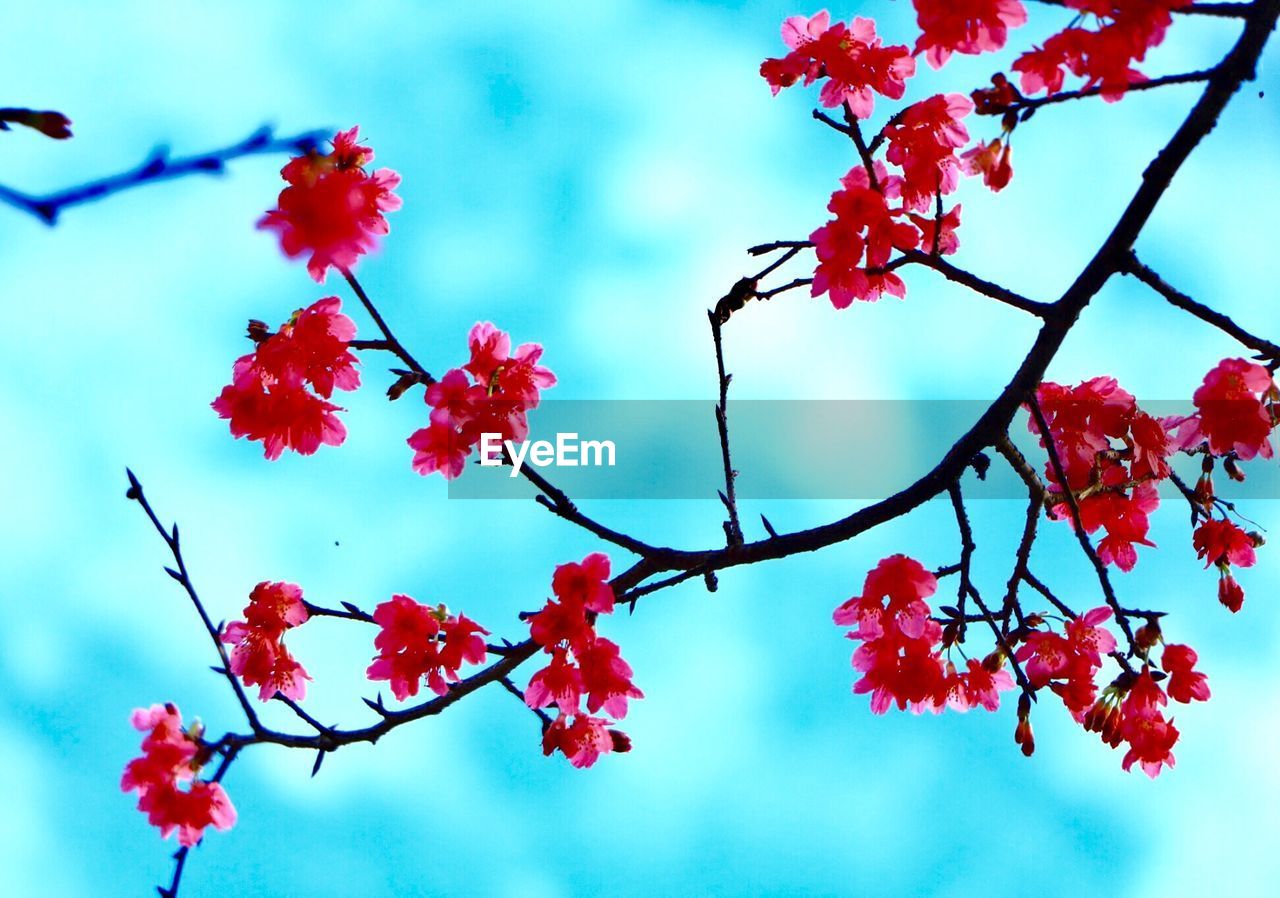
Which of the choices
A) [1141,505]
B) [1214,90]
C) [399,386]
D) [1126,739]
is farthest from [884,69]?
[1126,739]

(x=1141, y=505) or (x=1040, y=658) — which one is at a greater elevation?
(x=1141, y=505)

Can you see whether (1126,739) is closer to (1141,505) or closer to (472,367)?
(1141,505)

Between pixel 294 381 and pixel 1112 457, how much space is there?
2.87m

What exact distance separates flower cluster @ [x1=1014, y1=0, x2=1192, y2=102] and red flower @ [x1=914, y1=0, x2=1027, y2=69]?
0.25 meters

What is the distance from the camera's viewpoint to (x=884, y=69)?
13.5 ft

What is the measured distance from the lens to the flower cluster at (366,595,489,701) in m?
3.60

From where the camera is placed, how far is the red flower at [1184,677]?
11.9ft

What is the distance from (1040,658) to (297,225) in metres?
2.68

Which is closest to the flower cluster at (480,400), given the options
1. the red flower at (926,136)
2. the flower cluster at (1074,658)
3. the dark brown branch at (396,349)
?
the dark brown branch at (396,349)

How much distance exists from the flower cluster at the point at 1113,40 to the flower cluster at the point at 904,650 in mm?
1521

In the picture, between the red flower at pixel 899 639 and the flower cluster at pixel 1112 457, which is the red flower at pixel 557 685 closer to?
the red flower at pixel 899 639

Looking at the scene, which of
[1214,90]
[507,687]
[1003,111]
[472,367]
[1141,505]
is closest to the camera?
[1214,90]

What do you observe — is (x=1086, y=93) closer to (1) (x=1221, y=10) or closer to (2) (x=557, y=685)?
(1) (x=1221, y=10)

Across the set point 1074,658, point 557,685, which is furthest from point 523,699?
point 1074,658
